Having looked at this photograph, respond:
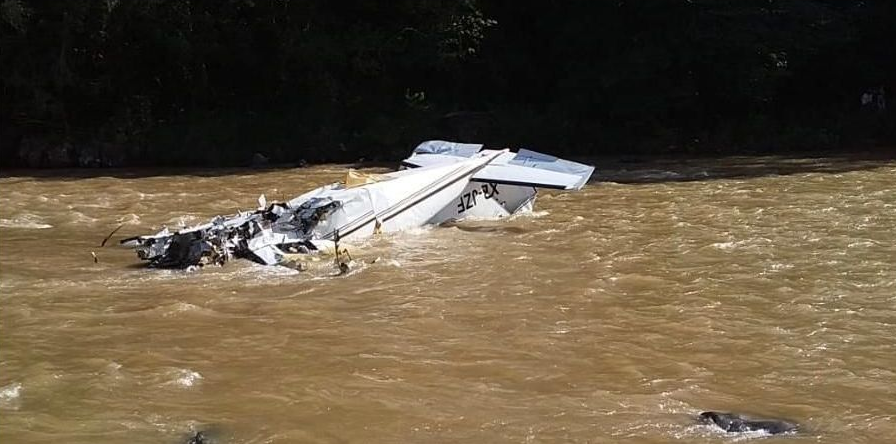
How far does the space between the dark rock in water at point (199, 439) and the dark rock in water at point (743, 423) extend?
3472 millimetres

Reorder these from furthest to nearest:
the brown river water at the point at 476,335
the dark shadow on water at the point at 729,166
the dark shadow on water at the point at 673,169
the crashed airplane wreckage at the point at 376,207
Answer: the dark shadow on water at the point at 673,169 → the dark shadow on water at the point at 729,166 → the crashed airplane wreckage at the point at 376,207 → the brown river water at the point at 476,335

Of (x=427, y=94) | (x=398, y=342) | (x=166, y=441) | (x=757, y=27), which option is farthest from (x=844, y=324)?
(x=427, y=94)

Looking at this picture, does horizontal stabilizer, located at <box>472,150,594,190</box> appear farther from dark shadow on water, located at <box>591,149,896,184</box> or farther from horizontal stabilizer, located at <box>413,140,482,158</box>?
dark shadow on water, located at <box>591,149,896,184</box>

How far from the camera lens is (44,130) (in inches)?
1069

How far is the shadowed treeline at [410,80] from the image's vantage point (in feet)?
89.6

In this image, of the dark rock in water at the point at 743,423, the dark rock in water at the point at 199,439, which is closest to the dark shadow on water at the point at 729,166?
the dark rock in water at the point at 743,423

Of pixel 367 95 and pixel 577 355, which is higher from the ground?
pixel 367 95

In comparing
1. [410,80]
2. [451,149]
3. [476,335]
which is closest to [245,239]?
[476,335]

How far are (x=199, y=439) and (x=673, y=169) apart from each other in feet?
61.6

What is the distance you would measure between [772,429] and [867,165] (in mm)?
17940

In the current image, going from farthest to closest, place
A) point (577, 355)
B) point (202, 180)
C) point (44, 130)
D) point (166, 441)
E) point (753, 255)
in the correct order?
point (44, 130)
point (202, 180)
point (753, 255)
point (577, 355)
point (166, 441)

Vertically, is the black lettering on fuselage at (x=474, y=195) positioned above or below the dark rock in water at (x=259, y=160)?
below

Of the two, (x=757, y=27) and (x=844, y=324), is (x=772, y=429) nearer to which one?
(x=844, y=324)

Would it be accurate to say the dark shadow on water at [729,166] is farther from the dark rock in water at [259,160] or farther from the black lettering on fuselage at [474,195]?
the dark rock in water at [259,160]
